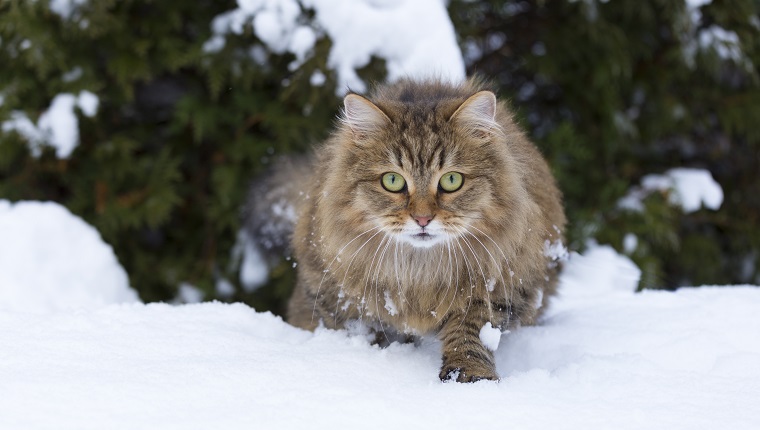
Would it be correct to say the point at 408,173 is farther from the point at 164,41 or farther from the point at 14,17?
the point at 14,17

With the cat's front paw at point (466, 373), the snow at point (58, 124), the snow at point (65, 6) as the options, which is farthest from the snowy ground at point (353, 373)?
the snow at point (65, 6)

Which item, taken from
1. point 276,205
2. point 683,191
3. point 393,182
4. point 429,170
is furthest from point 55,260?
point 683,191

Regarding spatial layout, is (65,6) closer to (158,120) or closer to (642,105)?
(158,120)

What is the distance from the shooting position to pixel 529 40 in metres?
4.25

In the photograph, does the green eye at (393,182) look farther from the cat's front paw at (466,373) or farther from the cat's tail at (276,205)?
the cat's tail at (276,205)

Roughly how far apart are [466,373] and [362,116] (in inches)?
30.0

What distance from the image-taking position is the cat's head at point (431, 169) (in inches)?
79.9

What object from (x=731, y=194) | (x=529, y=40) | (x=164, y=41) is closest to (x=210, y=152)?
(x=164, y=41)

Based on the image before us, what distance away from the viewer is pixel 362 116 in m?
2.14

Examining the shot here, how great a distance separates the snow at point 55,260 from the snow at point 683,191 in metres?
2.55

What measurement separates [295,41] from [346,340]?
1.59 m

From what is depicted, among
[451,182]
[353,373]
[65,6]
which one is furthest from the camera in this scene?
[65,6]

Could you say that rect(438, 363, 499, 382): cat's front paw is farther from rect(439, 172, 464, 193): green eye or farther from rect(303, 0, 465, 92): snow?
rect(303, 0, 465, 92): snow

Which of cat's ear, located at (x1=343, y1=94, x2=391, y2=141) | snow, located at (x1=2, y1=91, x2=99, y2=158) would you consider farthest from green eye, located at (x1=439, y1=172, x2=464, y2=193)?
snow, located at (x1=2, y1=91, x2=99, y2=158)
